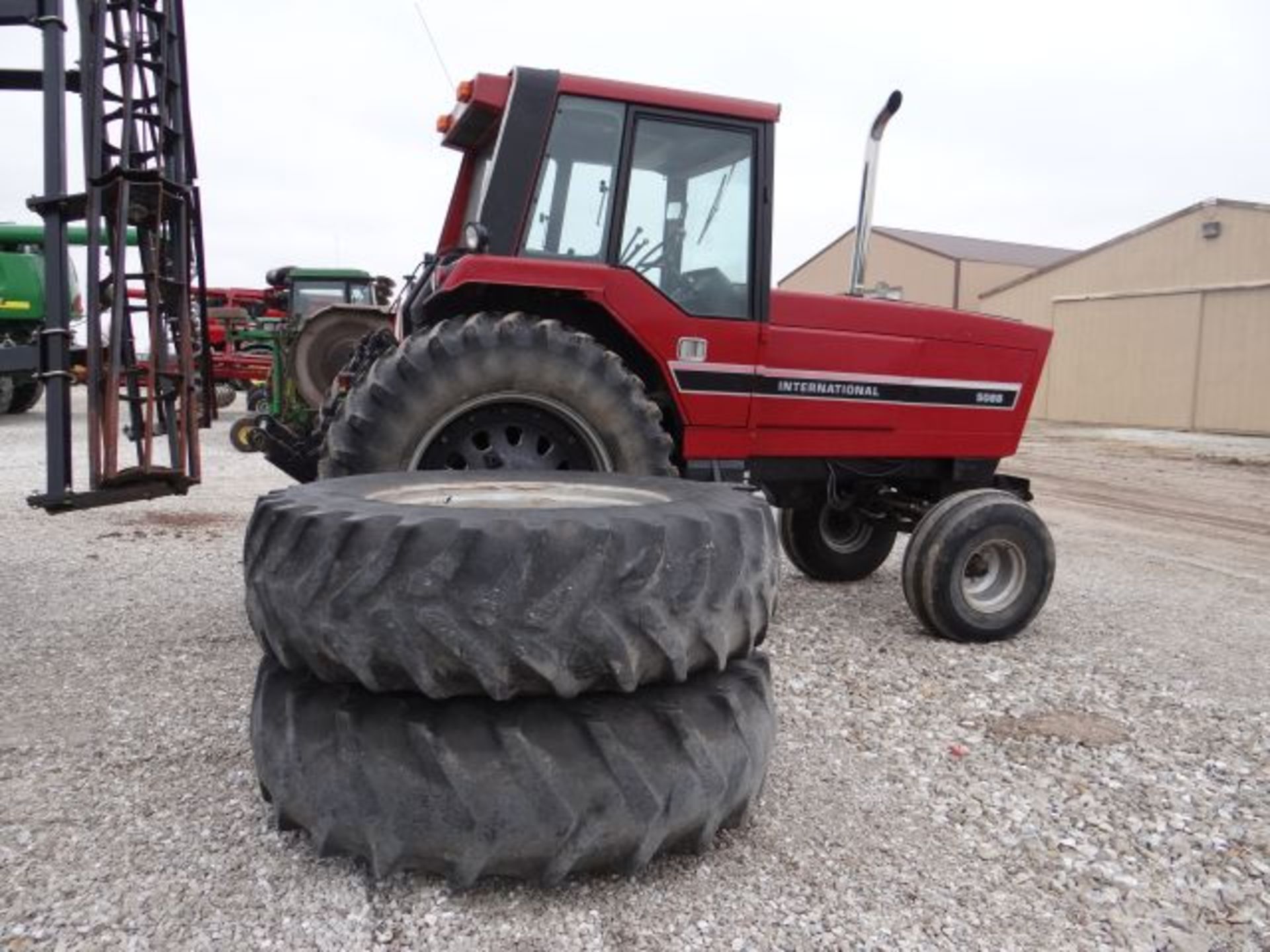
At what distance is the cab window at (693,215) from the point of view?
14.5 ft

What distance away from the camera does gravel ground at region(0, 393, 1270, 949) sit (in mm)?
2021

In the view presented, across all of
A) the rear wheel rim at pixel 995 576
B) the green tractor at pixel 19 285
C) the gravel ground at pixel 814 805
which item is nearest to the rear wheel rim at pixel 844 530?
the gravel ground at pixel 814 805

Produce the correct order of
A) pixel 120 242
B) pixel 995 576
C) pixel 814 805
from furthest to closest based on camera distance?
pixel 995 576 → pixel 120 242 → pixel 814 805

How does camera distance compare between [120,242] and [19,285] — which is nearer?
[120,242]

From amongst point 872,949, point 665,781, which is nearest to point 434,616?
point 665,781

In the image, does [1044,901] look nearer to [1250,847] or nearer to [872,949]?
[872,949]

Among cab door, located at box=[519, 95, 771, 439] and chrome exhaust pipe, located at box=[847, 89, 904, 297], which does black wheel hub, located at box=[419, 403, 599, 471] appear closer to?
cab door, located at box=[519, 95, 771, 439]

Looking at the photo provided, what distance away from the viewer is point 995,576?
15.4 feet

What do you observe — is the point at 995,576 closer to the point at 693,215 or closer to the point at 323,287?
the point at 693,215

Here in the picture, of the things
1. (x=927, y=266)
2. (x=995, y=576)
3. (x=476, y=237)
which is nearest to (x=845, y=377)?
(x=995, y=576)

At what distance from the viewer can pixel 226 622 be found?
170 inches

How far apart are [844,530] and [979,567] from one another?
48.1 inches

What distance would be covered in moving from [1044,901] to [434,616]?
1.51m

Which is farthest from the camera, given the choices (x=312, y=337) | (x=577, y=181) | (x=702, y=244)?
(x=312, y=337)
